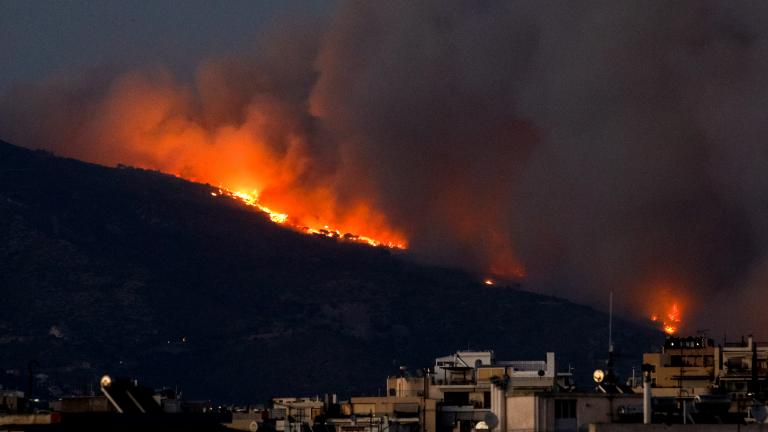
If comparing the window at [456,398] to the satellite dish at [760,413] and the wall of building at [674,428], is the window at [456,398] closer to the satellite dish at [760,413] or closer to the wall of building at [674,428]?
the satellite dish at [760,413]

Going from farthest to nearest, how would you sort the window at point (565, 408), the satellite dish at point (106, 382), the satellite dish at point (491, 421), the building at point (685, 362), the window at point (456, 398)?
the building at point (685, 362), the window at point (456, 398), the satellite dish at point (106, 382), the satellite dish at point (491, 421), the window at point (565, 408)

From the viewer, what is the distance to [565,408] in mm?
50000

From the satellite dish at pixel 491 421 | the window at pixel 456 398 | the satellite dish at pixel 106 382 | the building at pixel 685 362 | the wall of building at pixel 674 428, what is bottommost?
the wall of building at pixel 674 428

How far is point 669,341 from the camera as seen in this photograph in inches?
4131

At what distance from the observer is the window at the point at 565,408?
164 ft

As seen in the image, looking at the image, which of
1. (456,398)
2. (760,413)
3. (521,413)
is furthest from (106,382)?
(456,398)

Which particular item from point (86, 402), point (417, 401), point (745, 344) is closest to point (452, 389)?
point (417, 401)

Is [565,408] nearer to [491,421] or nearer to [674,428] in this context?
[491,421]

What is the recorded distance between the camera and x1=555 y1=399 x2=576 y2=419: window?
164 feet

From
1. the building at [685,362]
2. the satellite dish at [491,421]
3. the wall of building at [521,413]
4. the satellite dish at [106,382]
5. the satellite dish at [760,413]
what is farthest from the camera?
the building at [685,362]

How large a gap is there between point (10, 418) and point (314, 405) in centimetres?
4173

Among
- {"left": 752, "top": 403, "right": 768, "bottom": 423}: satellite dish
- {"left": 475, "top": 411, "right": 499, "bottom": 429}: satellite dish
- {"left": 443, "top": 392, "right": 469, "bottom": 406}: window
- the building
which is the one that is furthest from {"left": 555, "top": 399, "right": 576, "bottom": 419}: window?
the building

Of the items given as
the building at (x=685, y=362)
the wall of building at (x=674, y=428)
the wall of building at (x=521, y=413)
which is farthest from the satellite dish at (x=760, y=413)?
the building at (x=685, y=362)

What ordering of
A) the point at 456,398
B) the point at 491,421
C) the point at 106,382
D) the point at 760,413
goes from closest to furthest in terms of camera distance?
the point at 760,413 < the point at 491,421 < the point at 106,382 < the point at 456,398
